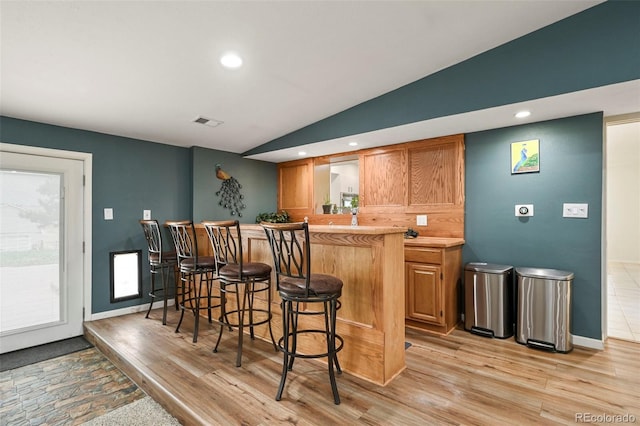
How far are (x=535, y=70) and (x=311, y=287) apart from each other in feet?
7.73

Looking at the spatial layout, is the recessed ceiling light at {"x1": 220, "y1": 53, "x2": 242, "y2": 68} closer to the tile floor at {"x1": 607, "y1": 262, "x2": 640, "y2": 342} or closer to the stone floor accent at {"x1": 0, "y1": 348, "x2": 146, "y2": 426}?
the stone floor accent at {"x1": 0, "y1": 348, "x2": 146, "y2": 426}

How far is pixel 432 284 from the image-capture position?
3199 mm

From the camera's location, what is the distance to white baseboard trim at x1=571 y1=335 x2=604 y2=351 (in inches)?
110

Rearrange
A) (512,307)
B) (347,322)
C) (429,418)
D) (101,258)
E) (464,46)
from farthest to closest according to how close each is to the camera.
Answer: (101,258) → (512,307) → (464,46) → (347,322) → (429,418)

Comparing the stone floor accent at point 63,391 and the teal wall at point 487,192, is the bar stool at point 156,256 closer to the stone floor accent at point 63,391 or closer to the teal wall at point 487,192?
the teal wall at point 487,192

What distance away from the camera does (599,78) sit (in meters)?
2.22

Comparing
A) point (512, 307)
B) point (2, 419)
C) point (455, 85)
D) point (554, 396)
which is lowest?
point (2, 419)

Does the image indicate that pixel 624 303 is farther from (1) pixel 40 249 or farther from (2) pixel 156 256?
(1) pixel 40 249


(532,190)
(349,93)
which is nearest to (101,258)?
(349,93)

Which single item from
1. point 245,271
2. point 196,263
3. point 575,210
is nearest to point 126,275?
point 196,263

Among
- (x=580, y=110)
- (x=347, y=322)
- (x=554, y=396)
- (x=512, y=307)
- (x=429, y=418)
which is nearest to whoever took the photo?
(x=429, y=418)

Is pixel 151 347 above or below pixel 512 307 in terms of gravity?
below

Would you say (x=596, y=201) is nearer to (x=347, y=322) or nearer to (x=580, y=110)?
(x=580, y=110)

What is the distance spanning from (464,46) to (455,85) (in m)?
0.34
